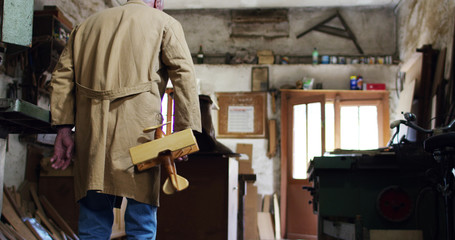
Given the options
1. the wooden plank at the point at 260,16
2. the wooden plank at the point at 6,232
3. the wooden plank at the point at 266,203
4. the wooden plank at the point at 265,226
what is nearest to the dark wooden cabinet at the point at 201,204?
the wooden plank at the point at 6,232

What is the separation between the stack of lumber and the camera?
338 centimetres

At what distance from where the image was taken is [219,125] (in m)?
6.96

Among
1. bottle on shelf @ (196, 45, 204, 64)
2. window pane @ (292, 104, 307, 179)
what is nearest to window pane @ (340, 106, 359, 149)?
window pane @ (292, 104, 307, 179)

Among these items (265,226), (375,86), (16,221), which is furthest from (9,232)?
(375,86)

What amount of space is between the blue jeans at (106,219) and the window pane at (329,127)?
17.3 ft

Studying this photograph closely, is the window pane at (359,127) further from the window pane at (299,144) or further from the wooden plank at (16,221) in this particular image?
the wooden plank at (16,221)

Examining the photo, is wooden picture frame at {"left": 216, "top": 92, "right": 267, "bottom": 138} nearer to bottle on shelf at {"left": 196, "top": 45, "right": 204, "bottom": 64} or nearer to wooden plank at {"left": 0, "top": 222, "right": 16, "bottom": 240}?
bottle on shelf at {"left": 196, "top": 45, "right": 204, "bottom": 64}

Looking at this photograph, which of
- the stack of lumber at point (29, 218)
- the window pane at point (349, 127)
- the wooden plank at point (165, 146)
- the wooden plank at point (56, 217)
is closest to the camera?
the wooden plank at point (165, 146)

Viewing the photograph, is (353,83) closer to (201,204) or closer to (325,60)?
(325,60)

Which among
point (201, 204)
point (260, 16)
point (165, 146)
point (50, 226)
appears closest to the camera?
point (165, 146)

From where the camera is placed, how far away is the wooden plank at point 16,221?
3.38 metres

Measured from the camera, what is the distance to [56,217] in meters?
4.03

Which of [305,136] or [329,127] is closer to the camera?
[305,136]

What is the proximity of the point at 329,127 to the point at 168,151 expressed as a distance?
17.8ft
